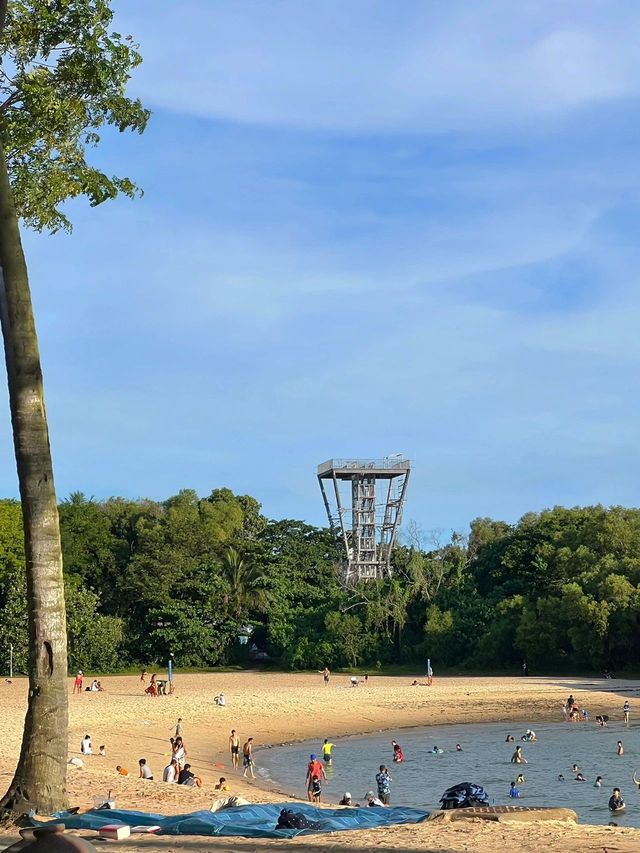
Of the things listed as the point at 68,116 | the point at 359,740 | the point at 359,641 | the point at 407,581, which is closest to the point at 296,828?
the point at 68,116

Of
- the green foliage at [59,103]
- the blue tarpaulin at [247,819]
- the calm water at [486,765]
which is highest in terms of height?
the green foliage at [59,103]

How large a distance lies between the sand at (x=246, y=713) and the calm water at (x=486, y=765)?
1.70 meters

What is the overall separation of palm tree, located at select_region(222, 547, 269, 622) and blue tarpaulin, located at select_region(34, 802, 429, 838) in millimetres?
50894

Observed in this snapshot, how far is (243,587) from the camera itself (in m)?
64.1

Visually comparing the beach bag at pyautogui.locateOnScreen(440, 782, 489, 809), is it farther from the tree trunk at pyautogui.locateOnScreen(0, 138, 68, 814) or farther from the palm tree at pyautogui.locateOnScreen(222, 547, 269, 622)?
the palm tree at pyautogui.locateOnScreen(222, 547, 269, 622)

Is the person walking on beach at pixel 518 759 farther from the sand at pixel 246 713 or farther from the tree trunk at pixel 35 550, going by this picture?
the tree trunk at pixel 35 550

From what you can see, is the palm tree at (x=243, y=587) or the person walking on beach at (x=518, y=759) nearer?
the person walking on beach at (x=518, y=759)

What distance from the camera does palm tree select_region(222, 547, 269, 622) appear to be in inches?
2499

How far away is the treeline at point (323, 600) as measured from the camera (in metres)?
55.0

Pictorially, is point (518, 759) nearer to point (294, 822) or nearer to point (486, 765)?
point (486, 765)

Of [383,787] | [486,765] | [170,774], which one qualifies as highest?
[170,774]

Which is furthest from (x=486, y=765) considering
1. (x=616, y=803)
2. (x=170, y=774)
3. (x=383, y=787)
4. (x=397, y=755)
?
(x=170, y=774)

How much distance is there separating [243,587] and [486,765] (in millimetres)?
34434

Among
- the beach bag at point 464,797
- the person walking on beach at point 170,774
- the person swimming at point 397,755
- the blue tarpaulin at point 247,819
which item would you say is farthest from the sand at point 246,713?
the beach bag at point 464,797
